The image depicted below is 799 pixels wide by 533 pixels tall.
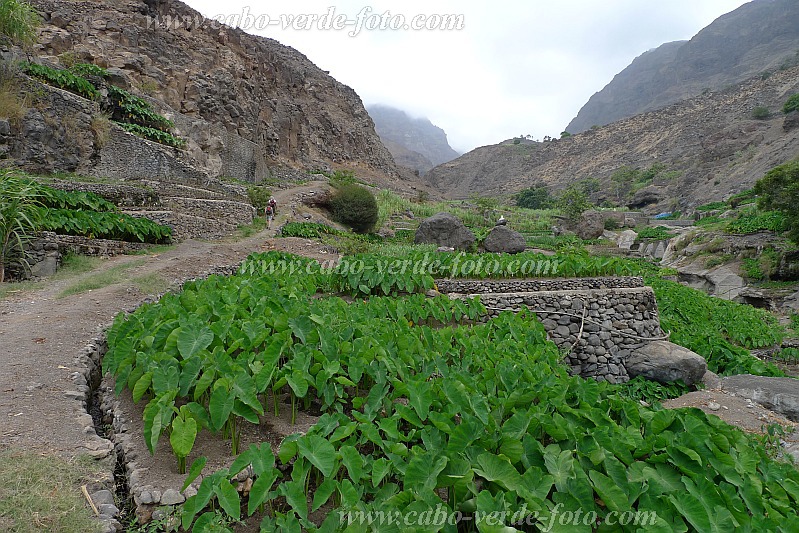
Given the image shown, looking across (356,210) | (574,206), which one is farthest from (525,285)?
(574,206)

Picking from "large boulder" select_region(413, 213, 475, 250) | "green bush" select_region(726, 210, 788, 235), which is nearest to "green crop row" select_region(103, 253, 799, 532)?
"large boulder" select_region(413, 213, 475, 250)

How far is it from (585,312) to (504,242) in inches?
265

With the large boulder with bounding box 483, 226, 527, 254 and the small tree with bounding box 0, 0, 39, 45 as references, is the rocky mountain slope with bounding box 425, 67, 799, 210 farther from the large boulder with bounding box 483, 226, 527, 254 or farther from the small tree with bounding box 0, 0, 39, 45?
the small tree with bounding box 0, 0, 39, 45

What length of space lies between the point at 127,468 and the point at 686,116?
274 ft

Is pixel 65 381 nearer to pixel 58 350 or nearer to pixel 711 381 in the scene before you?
pixel 58 350

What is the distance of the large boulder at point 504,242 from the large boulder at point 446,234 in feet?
3.34

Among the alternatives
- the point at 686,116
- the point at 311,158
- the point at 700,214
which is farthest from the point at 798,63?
the point at 311,158

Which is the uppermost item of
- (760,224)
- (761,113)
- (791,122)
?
(761,113)

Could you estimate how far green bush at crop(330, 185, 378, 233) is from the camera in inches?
805

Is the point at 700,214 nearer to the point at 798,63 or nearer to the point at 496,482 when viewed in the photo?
the point at 496,482

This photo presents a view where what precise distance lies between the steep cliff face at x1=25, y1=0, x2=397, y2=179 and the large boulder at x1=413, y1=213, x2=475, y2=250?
12.8 meters

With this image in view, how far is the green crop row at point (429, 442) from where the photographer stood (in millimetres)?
2133

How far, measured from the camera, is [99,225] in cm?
905
